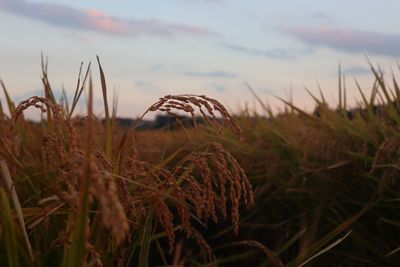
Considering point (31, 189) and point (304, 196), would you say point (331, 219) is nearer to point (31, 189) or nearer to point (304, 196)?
point (304, 196)

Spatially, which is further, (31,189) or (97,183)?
(31,189)

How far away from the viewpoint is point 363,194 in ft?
10.2

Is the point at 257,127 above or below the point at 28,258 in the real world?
above

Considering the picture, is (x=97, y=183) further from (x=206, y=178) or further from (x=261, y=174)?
(x=261, y=174)

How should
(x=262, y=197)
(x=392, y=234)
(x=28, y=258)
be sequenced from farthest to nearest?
(x=262, y=197) → (x=392, y=234) → (x=28, y=258)

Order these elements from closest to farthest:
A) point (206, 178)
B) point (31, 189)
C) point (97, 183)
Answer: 1. point (97, 183)
2. point (206, 178)
3. point (31, 189)

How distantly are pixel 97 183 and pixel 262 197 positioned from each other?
9.29 ft

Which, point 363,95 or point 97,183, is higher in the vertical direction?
point 363,95

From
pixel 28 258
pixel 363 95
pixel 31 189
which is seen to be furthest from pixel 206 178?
pixel 363 95

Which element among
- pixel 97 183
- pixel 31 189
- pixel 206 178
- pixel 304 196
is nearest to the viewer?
pixel 97 183

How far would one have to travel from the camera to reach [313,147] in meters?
3.44

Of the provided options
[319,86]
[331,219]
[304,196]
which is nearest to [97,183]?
[331,219]

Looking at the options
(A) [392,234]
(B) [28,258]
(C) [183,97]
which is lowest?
(A) [392,234]

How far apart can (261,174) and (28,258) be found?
88.9 inches
